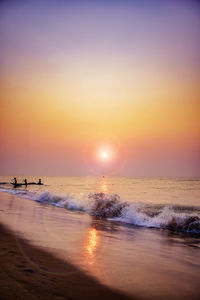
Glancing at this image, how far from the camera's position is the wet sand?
3.99 meters

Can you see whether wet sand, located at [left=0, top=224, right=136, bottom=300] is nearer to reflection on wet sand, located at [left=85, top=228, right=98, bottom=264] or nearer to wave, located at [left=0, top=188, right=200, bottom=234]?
reflection on wet sand, located at [left=85, top=228, right=98, bottom=264]

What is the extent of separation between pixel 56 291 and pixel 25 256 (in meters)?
2.23

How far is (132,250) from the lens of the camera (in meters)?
7.50

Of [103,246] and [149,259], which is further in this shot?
[103,246]

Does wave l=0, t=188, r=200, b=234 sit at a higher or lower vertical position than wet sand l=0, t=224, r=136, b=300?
lower

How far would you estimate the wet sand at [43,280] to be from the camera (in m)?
3.99

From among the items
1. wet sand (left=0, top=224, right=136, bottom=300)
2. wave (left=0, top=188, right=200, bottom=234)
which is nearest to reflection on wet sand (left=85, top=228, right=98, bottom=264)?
Result: wet sand (left=0, top=224, right=136, bottom=300)

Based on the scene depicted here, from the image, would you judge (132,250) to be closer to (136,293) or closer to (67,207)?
(136,293)

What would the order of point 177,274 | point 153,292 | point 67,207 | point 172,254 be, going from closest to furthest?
point 153,292 → point 177,274 → point 172,254 → point 67,207

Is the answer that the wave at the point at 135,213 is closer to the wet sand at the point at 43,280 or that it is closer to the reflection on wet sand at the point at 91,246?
the reflection on wet sand at the point at 91,246

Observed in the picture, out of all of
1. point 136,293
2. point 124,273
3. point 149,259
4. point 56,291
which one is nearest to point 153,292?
point 136,293

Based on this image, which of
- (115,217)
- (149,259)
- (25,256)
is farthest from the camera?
(115,217)

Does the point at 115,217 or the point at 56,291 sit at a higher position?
the point at 56,291

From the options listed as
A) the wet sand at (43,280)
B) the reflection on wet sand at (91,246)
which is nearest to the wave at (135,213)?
the reflection on wet sand at (91,246)
